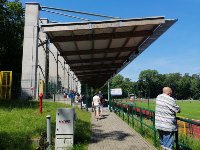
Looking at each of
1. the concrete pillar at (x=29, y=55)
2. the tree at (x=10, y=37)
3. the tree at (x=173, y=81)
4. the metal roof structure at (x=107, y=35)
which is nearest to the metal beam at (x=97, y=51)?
the metal roof structure at (x=107, y=35)

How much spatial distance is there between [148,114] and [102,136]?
213 cm

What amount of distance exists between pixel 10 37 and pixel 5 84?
19483 millimetres

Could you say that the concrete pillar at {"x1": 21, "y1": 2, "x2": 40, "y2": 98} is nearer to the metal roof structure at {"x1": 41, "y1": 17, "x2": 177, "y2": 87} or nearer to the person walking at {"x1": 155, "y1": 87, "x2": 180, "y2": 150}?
the metal roof structure at {"x1": 41, "y1": 17, "x2": 177, "y2": 87}

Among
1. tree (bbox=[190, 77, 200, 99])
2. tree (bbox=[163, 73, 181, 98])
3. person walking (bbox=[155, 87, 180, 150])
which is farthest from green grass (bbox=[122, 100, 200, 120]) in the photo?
tree (bbox=[163, 73, 181, 98])

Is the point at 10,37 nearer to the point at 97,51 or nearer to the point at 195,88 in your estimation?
the point at 97,51

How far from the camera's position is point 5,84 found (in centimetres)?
3078

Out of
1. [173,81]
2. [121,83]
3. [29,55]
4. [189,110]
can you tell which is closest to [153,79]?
[173,81]

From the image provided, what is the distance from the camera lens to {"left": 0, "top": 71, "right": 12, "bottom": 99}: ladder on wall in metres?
30.5

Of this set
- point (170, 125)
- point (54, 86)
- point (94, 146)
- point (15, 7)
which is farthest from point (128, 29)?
point (15, 7)

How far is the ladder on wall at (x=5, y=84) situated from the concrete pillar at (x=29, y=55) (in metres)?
1.58

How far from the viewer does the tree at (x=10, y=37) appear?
47.5m

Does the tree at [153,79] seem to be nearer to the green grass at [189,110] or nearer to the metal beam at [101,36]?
the green grass at [189,110]

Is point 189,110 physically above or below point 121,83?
below

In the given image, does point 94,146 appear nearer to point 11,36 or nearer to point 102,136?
point 102,136
